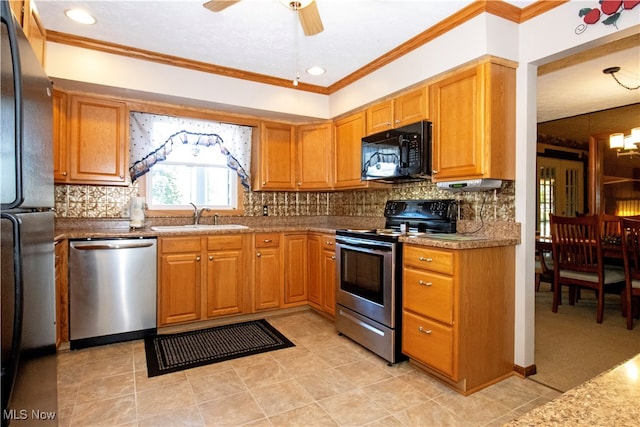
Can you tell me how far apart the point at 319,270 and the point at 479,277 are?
69.4 inches

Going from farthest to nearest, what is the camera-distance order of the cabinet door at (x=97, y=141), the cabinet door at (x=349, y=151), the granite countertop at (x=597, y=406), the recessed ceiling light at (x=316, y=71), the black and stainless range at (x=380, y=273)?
the cabinet door at (x=349, y=151) → the recessed ceiling light at (x=316, y=71) → the cabinet door at (x=97, y=141) → the black and stainless range at (x=380, y=273) → the granite countertop at (x=597, y=406)

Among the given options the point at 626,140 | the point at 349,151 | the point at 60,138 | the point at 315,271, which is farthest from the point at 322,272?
the point at 626,140

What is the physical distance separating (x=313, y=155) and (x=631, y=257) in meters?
3.34

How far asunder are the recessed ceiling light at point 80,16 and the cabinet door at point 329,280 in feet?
8.69

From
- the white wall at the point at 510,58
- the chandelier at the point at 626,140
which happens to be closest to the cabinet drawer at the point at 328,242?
the white wall at the point at 510,58

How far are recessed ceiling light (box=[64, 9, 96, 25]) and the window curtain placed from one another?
0.94 m

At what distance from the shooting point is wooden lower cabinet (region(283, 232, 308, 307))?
3768mm

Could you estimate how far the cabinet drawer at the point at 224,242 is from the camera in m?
3.36

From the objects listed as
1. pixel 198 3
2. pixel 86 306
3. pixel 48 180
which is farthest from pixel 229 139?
pixel 48 180

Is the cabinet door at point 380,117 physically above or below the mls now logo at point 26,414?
above

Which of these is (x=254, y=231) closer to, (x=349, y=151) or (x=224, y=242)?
(x=224, y=242)

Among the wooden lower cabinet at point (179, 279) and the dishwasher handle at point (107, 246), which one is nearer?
the dishwasher handle at point (107, 246)

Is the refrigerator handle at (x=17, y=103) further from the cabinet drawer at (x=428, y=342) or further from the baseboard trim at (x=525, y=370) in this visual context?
the baseboard trim at (x=525, y=370)

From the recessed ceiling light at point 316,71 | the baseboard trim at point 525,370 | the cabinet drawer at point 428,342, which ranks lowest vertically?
the baseboard trim at point 525,370
